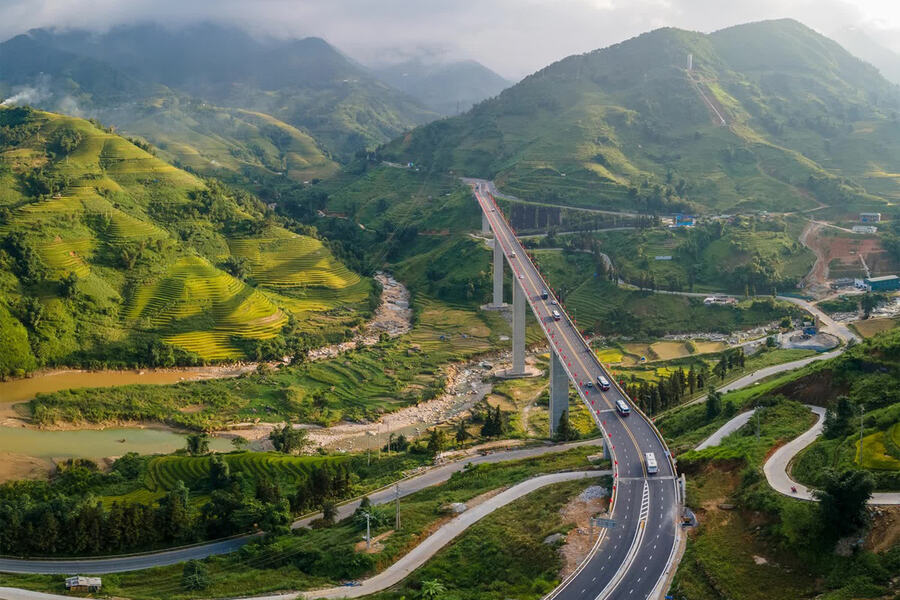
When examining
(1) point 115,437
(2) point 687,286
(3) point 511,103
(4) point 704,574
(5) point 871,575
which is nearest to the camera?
(5) point 871,575

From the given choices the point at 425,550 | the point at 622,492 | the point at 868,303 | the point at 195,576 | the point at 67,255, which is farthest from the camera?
the point at 868,303

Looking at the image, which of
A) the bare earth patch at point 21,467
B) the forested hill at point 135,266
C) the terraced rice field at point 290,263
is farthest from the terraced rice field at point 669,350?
the bare earth patch at point 21,467

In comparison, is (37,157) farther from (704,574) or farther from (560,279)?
(704,574)

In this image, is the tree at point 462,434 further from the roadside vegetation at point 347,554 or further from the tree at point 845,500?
the tree at point 845,500

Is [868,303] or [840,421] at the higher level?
[868,303]

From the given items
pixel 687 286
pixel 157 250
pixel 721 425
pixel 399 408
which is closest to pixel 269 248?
pixel 157 250

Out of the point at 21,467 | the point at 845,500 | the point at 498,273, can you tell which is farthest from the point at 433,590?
the point at 498,273

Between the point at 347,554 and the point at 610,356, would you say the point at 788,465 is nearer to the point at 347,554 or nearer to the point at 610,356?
the point at 347,554
